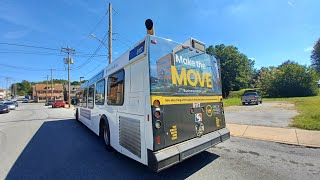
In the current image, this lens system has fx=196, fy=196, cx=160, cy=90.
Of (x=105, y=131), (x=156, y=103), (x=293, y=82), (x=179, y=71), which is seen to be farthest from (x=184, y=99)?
(x=293, y=82)

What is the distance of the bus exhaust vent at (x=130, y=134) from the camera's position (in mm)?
4070

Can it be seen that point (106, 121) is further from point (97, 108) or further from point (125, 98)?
point (125, 98)

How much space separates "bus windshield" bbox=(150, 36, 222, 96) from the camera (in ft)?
12.8

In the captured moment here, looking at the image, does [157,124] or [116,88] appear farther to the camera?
[116,88]

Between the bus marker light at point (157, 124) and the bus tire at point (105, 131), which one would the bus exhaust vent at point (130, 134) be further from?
the bus tire at point (105, 131)

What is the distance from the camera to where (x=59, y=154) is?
5891 millimetres

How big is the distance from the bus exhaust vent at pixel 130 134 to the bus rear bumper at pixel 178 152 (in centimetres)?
55

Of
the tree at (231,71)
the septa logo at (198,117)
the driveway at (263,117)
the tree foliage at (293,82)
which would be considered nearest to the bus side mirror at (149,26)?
the septa logo at (198,117)

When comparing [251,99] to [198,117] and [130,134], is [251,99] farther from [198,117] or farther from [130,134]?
[130,134]

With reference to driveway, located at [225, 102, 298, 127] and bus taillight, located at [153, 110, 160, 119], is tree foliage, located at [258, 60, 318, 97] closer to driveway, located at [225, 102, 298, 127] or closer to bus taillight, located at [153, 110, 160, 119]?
driveway, located at [225, 102, 298, 127]

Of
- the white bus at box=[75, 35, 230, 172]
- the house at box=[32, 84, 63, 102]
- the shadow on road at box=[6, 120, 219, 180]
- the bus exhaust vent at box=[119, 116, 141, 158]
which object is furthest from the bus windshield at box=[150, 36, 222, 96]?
the house at box=[32, 84, 63, 102]

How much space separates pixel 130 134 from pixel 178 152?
1.21 metres

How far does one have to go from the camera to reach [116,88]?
17.6ft

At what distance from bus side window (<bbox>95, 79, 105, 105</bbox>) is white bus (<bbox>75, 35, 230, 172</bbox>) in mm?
1031
